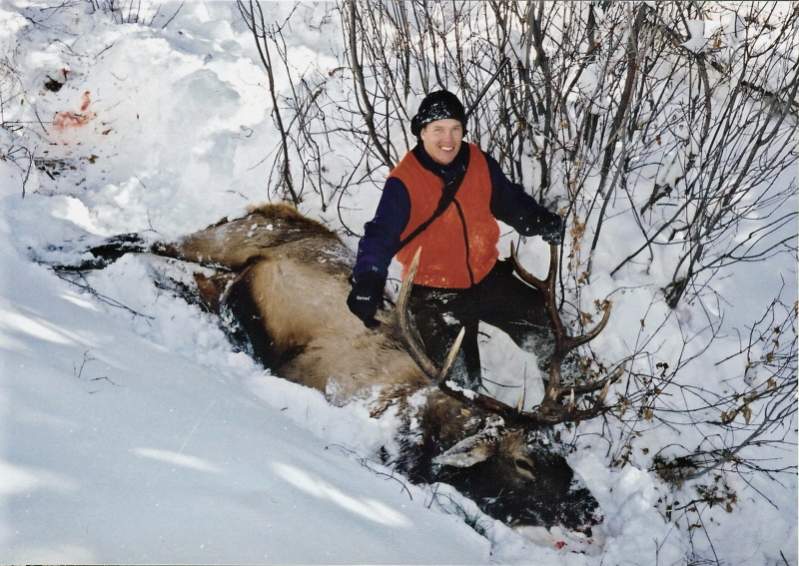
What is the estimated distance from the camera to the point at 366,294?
3.51 meters

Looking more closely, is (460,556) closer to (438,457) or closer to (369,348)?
(438,457)

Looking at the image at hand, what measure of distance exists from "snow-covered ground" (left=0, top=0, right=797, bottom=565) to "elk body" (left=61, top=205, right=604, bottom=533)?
0.44 ft

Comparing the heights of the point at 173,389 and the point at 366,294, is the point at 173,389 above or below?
below

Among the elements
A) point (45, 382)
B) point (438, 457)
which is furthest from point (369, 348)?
point (45, 382)

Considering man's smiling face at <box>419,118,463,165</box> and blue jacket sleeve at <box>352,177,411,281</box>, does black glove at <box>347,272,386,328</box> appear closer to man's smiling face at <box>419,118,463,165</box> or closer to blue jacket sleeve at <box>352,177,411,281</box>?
blue jacket sleeve at <box>352,177,411,281</box>

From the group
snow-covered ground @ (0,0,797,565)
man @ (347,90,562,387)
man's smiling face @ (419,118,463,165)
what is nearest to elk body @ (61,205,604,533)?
snow-covered ground @ (0,0,797,565)

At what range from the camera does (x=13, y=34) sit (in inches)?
215

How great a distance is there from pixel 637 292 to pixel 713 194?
2.53ft

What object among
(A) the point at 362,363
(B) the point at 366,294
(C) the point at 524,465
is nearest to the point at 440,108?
(B) the point at 366,294

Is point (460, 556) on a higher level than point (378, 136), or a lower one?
lower

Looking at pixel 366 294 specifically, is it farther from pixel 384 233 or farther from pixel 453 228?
pixel 453 228

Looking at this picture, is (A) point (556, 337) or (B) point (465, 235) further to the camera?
(B) point (465, 235)

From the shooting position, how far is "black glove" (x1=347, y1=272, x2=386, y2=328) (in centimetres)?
351

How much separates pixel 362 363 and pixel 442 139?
1.39 m
